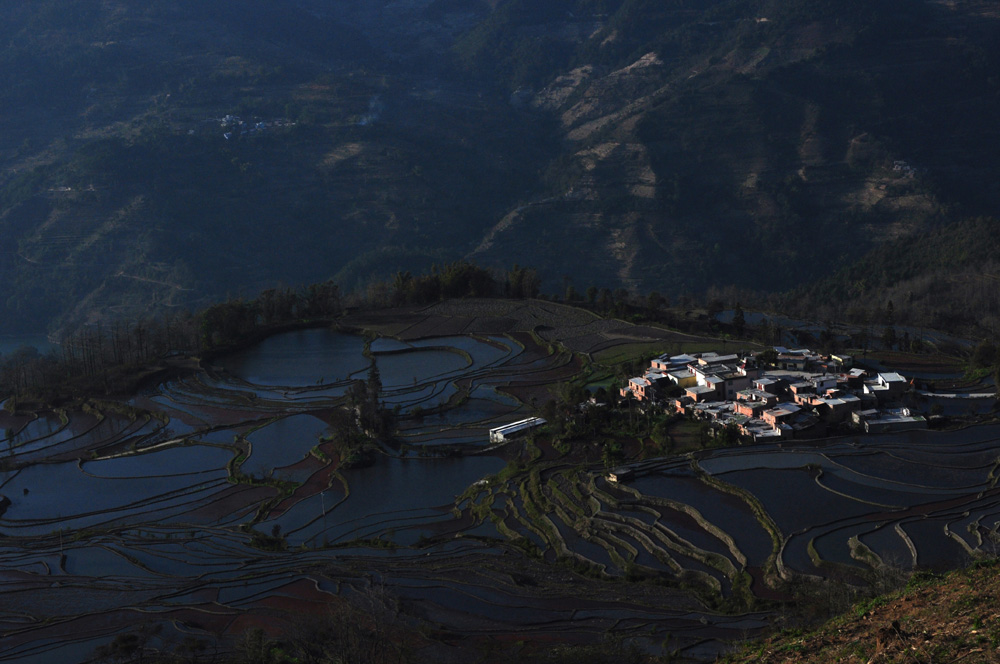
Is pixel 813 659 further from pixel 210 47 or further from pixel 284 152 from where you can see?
pixel 210 47

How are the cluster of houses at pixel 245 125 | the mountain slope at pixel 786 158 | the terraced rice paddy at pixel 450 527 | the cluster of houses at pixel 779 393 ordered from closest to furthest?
the terraced rice paddy at pixel 450 527 < the cluster of houses at pixel 779 393 < the mountain slope at pixel 786 158 < the cluster of houses at pixel 245 125

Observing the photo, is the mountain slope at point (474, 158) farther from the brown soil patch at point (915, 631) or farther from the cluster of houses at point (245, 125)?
the brown soil patch at point (915, 631)

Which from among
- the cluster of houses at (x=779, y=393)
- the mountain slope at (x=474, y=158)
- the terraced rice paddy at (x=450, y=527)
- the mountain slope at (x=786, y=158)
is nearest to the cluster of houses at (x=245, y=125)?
the mountain slope at (x=474, y=158)

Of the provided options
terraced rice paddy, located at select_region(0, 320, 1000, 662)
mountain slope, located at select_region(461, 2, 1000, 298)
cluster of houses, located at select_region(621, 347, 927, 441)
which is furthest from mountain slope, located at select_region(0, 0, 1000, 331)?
terraced rice paddy, located at select_region(0, 320, 1000, 662)

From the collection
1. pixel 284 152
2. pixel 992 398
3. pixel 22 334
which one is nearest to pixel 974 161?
pixel 992 398

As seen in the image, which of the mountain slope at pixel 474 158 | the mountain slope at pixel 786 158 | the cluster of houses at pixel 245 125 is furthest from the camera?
the cluster of houses at pixel 245 125

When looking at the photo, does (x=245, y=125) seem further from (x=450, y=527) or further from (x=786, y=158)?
(x=450, y=527)

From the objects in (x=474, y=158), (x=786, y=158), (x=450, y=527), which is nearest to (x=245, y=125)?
(x=474, y=158)
